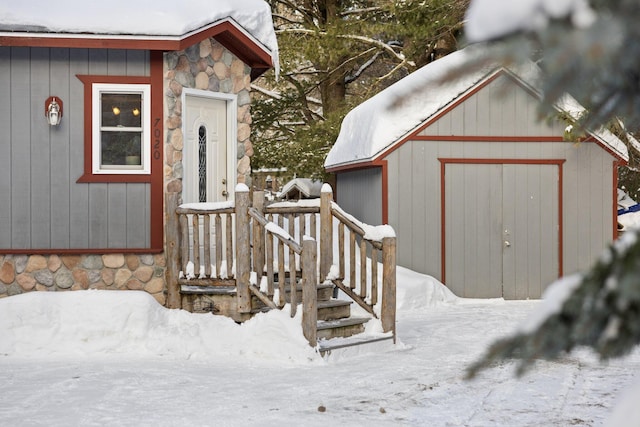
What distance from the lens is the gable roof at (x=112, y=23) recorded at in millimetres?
10648

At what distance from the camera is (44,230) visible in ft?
36.0

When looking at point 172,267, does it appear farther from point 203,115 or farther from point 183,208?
point 203,115

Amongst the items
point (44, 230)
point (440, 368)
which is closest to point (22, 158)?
point (44, 230)

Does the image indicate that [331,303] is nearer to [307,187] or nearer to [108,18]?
[108,18]

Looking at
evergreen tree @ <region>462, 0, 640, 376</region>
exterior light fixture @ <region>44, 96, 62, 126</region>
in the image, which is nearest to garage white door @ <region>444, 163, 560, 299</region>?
exterior light fixture @ <region>44, 96, 62, 126</region>

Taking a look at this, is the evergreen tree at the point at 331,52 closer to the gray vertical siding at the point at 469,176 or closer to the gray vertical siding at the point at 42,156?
the gray vertical siding at the point at 469,176

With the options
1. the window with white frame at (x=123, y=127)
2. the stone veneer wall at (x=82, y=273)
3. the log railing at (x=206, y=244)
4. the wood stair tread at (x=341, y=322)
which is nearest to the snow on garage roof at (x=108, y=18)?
the window with white frame at (x=123, y=127)

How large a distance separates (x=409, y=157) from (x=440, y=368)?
7252 mm

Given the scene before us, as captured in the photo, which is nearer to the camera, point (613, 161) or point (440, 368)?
point (440, 368)

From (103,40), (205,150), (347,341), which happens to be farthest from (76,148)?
(347,341)

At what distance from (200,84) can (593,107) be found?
33.7 feet

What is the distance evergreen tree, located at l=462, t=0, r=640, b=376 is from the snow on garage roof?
9.62 m

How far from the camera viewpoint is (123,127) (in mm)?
11109

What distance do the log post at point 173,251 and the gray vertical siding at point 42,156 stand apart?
2.94 ft
